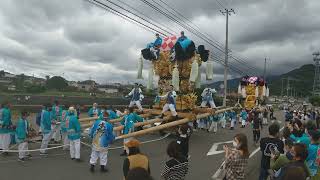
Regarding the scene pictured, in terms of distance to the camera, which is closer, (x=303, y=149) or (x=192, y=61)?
(x=303, y=149)

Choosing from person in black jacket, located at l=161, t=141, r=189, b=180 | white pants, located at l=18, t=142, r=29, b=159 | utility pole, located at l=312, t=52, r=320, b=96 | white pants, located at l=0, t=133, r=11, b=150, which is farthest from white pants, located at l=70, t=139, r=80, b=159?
utility pole, located at l=312, t=52, r=320, b=96

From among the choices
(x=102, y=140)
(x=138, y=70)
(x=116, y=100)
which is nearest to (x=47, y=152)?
(x=102, y=140)

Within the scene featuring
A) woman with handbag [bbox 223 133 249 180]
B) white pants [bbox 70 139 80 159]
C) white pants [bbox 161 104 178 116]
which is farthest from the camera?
white pants [bbox 161 104 178 116]

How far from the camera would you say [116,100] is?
1300 inches

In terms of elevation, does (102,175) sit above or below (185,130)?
below

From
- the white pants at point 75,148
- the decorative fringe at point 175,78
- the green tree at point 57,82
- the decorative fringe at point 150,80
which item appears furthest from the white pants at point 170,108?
the green tree at point 57,82

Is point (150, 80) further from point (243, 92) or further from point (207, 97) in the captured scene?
point (243, 92)

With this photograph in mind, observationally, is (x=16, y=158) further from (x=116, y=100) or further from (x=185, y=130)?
(x=116, y=100)

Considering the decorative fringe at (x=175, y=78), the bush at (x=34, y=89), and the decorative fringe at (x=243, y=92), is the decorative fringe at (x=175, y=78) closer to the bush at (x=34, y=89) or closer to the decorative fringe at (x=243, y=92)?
the decorative fringe at (x=243, y=92)

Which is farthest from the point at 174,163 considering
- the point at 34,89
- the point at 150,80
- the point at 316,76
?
the point at 316,76

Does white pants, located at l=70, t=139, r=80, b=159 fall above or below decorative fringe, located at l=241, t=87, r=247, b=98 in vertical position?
below

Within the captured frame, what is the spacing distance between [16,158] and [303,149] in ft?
29.9

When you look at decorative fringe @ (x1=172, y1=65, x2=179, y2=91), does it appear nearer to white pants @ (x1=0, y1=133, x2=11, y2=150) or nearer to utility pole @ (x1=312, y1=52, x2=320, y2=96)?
white pants @ (x1=0, y1=133, x2=11, y2=150)

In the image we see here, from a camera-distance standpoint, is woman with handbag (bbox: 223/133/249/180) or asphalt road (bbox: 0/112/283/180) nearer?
woman with handbag (bbox: 223/133/249/180)
